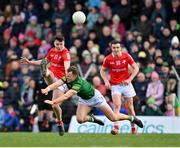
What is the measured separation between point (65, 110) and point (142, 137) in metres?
5.50

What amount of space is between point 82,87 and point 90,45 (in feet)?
27.5

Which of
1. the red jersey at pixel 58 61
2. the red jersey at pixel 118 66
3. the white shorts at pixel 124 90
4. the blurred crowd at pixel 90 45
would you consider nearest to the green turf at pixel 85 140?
the white shorts at pixel 124 90

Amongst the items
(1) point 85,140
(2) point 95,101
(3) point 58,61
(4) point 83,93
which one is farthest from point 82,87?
(3) point 58,61

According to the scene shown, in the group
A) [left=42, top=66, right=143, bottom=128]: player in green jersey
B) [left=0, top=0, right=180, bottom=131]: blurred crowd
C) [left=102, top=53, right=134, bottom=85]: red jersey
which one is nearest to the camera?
[left=42, top=66, right=143, bottom=128]: player in green jersey

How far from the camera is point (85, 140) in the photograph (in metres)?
20.2

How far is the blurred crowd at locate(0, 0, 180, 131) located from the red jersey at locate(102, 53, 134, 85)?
356cm

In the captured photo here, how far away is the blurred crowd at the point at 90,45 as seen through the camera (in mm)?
25438

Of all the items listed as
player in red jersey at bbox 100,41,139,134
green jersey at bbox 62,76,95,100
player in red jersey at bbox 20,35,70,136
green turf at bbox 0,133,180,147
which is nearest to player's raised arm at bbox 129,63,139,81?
player in red jersey at bbox 100,41,139,134

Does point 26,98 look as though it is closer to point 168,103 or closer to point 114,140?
point 168,103

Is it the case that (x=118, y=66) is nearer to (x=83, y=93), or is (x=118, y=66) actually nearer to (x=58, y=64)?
(x=58, y=64)

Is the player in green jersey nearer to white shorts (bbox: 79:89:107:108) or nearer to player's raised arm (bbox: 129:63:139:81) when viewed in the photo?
white shorts (bbox: 79:89:107:108)

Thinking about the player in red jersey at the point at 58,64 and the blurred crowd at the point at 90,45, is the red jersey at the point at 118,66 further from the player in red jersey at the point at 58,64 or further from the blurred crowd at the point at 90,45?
the blurred crowd at the point at 90,45

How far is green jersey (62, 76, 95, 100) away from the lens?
18.9m

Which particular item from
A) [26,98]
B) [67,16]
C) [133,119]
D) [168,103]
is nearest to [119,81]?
[133,119]
